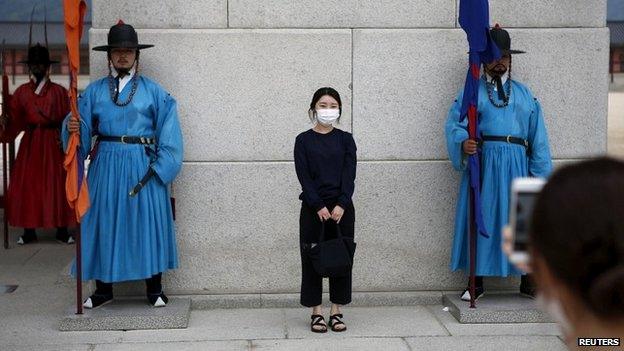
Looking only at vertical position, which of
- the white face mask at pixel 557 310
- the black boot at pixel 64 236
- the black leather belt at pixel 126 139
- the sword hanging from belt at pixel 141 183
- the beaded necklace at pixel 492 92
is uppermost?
the beaded necklace at pixel 492 92

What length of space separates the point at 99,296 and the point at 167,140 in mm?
1132

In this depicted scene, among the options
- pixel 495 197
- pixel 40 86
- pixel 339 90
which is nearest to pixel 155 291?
pixel 339 90

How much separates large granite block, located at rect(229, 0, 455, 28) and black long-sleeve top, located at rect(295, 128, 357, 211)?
3.62 feet

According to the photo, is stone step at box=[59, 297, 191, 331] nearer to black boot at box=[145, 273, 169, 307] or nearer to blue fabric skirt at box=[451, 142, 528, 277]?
black boot at box=[145, 273, 169, 307]

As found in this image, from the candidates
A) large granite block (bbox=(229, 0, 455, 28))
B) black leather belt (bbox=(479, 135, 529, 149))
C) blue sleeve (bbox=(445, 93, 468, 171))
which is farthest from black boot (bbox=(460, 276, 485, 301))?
large granite block (bbox=(229, 0, 455, 28))

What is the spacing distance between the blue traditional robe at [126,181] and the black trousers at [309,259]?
939 mm

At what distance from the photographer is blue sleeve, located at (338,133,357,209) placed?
19.7ft

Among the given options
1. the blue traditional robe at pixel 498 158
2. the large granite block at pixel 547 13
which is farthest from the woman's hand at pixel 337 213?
the large granite block at pixel 547 13

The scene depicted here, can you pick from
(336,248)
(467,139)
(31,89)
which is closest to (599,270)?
(336,248)

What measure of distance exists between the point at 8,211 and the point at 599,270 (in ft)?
28.1

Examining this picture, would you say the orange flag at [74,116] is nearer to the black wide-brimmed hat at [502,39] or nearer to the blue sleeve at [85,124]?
the blue sleeve at [85,124]

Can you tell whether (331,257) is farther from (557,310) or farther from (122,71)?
(557,310)

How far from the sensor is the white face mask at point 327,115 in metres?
5.98

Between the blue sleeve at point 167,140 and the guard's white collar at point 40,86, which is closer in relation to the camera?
the blue sleeve at point 167,140
